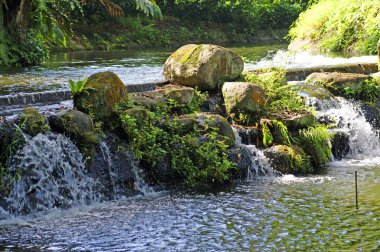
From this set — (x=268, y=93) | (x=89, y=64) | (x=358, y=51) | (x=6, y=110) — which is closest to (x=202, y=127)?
(x=268, y=93)

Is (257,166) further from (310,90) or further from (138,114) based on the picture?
(310,90)

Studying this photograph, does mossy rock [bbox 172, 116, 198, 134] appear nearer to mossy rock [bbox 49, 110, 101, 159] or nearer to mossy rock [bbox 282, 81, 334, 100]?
mossy rock [bbox 49, 110, 101, 159]

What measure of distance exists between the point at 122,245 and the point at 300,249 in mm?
1815

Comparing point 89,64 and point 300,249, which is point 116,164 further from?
point 89,64

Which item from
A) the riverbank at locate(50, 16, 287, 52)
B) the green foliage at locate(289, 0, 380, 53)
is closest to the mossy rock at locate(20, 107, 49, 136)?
the green foliage at locate(289, 0, 380, 53)

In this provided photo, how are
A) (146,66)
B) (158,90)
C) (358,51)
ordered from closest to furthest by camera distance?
1. (158,90)
2. (146,66)
3. (358,51)

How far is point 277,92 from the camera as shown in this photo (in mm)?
12148

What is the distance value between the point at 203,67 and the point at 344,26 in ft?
41.3

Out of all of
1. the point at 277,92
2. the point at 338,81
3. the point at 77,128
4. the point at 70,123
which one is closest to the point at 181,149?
the point at 77,128

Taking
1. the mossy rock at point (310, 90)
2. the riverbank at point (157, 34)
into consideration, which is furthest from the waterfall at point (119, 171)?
the riverbank at point (157, 34)

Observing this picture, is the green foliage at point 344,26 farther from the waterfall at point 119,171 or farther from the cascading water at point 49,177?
the cascading water at point 49,177

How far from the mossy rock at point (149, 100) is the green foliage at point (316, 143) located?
2363 millimetres

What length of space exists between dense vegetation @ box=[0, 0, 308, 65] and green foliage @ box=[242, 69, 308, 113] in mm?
4211

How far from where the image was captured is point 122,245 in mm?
6730
